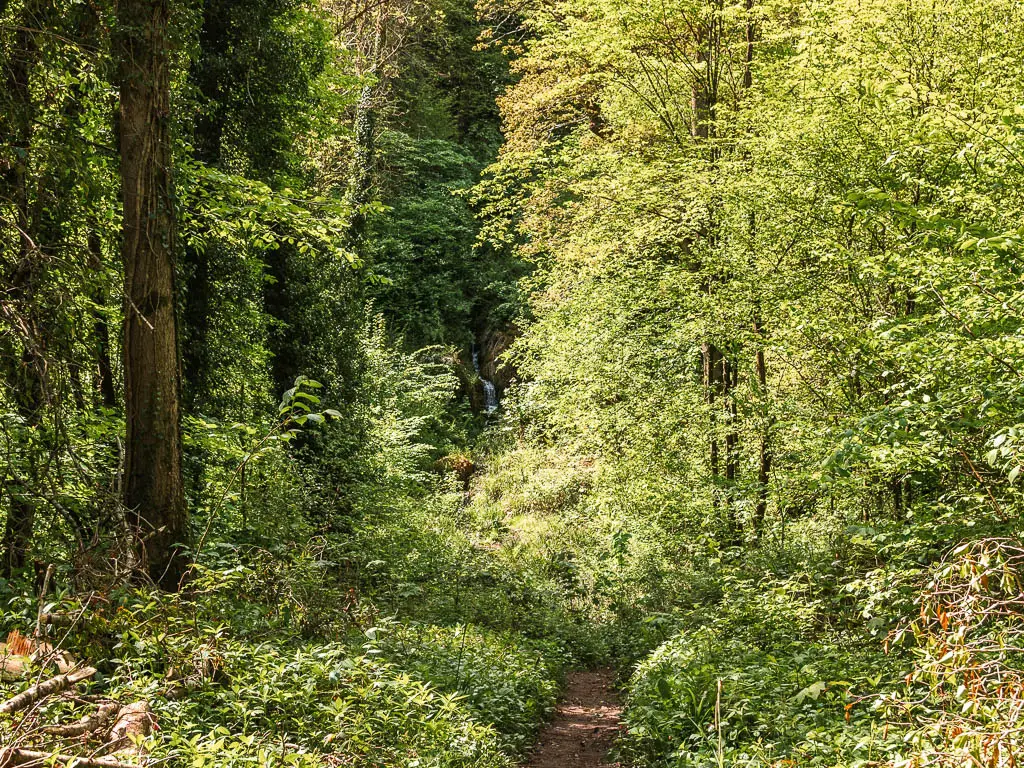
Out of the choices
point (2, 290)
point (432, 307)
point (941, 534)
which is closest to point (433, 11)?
point (432, 307)

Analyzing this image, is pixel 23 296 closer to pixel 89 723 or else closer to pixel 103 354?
pixel 103 354

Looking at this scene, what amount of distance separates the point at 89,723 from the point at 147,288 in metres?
A: 3.37

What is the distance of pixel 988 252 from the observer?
199 inches

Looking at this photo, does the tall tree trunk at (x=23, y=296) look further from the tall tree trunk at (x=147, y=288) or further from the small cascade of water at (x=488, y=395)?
the small cascade of water at (x=488, y=395)

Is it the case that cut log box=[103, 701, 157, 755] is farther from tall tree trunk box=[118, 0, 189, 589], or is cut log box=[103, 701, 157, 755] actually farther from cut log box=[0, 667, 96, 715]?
tall tree trunk box=[118, 0, 189, 589]

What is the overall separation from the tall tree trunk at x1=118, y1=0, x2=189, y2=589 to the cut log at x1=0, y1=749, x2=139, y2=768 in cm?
259

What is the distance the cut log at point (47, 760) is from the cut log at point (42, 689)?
1.15 feet


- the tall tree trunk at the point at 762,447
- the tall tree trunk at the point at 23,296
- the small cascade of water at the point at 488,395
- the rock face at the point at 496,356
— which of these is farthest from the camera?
the rock face at the point at 496,356

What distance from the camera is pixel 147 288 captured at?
231 inches


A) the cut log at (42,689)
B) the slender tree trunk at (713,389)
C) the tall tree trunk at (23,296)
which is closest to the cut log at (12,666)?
the cut log at (42,689)

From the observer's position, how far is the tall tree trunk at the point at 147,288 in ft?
19.1

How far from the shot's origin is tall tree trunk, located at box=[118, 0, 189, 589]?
5.83 meters

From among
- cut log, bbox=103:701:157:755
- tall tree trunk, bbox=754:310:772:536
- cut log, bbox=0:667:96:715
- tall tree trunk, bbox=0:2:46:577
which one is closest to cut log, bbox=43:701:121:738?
cut log, bbox=103:701:157:755

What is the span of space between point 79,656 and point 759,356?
29.3 ft
